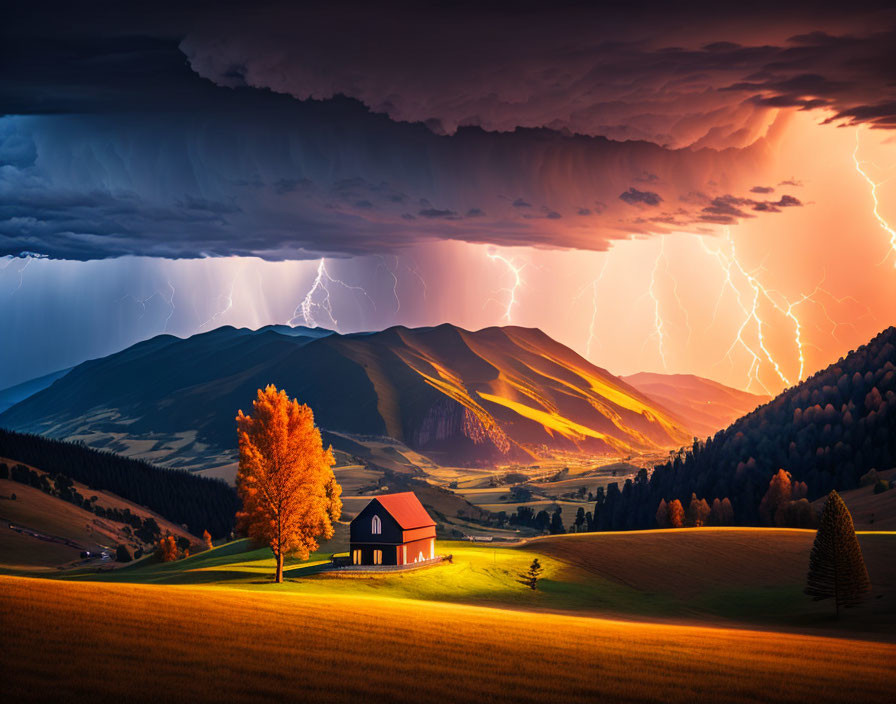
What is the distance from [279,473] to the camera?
74.1m

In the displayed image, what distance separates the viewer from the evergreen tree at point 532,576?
2974 inches

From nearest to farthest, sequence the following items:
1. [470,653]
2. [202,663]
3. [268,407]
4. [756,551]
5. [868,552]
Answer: [202,663] → [470,653] → [268,407] → [868,552] → [756,551]

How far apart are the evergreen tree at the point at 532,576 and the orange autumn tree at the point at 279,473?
→ 18601 millimetres

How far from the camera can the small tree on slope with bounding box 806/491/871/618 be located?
216ft

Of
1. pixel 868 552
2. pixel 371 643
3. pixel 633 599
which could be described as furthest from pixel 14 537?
pixel 371 643

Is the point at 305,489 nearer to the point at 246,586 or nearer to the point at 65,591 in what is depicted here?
the point at 246,586

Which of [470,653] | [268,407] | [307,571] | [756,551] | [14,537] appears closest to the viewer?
[470,653]

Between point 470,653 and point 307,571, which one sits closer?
point 470,653

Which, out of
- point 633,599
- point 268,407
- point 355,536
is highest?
point 268,407

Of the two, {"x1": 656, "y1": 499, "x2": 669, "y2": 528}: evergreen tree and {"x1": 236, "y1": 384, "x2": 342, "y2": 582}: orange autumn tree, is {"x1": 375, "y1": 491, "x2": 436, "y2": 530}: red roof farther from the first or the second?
{"x1": 656, "y1": 499, "x2": 669, "y2": 528}: evergreen tree

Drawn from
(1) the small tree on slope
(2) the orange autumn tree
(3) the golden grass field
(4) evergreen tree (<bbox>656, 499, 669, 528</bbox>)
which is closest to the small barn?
(2) the orange autumn tree

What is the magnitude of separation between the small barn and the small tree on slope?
34414mm

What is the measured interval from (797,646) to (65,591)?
34008mm

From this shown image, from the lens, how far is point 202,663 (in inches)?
1079
